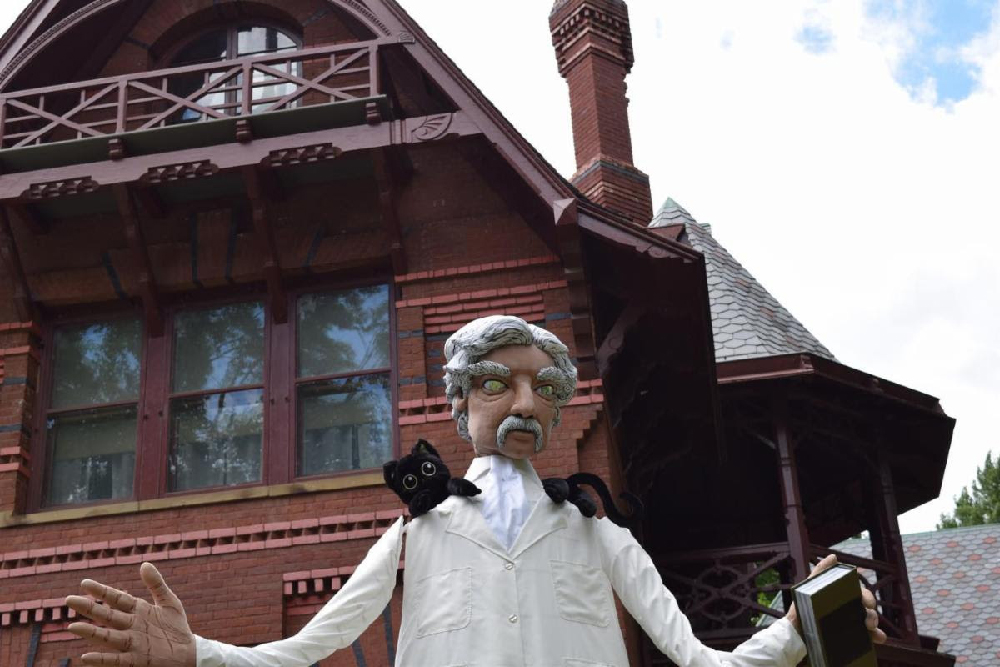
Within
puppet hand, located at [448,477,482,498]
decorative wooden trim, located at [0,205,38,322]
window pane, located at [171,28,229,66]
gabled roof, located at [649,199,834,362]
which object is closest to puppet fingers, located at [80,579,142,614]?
puppet hand, located at [448,477,482,498]

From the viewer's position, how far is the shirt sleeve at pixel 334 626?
4.83m

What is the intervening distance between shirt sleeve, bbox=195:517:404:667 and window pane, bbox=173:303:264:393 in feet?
18.0

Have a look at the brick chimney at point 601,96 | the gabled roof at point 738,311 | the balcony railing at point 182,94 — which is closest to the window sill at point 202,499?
the balcony railing at point 182,94

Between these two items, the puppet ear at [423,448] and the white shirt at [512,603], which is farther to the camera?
the puppet ear at [423,448]

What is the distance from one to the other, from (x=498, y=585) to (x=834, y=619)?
48.5 inches

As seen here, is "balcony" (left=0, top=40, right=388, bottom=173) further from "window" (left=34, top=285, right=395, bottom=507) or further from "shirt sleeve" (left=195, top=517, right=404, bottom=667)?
"shirt sleeve" (left=195, top=517, right=404, bottom=667)

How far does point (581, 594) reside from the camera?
535cm

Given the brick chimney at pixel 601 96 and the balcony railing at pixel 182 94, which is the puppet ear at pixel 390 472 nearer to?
the balcony railing at pixel 182 94

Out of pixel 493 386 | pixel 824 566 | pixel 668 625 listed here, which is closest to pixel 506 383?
pixel 493 386

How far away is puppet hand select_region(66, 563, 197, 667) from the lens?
4.54m

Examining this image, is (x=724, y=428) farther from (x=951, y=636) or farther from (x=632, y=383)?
(x=951, y=636)

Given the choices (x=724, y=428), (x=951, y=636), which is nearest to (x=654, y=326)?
(x=724, y=428)

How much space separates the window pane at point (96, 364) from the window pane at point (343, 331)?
1385mm

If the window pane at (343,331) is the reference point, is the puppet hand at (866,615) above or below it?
below
